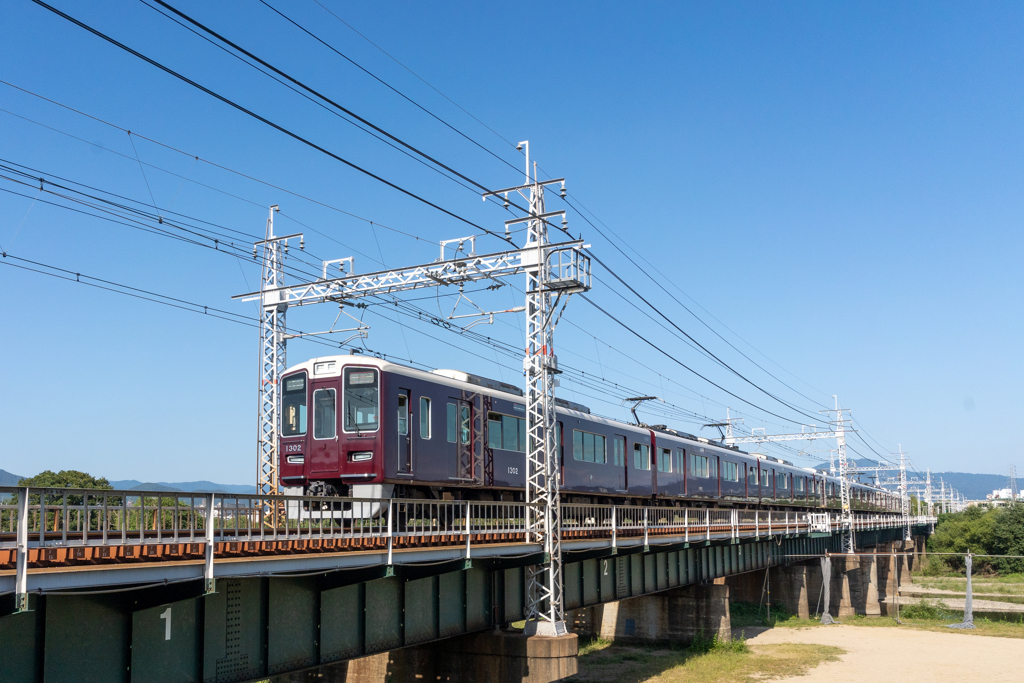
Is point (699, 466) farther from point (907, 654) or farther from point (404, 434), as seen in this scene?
point (404, 434)

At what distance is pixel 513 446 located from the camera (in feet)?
76.5

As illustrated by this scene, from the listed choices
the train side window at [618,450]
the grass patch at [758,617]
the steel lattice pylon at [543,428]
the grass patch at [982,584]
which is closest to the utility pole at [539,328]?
the steel lattice pylon at [543,428]

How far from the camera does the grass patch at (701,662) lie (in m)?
32.0

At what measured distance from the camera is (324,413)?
19578mm

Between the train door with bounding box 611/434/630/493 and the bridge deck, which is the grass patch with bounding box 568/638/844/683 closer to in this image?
the train door with bounding box 611/434/630/493

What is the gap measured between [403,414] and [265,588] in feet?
20.8

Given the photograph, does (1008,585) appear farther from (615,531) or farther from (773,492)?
(615,531)

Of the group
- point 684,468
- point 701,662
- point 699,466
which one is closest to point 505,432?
point 684,468

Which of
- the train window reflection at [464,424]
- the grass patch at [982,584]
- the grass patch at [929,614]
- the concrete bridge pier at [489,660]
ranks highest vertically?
the train window reflection at [464,424]

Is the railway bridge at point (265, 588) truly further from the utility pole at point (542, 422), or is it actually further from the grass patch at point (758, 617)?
the grass patch at point (758, 617)

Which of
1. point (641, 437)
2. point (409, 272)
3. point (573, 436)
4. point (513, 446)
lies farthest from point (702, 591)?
point (409, 272)

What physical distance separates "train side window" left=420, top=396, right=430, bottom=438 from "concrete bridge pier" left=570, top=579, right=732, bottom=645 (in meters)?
21.5

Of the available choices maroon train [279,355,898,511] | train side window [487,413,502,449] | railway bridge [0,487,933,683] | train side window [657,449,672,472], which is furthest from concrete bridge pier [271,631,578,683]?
train side window [657,449,672,472]

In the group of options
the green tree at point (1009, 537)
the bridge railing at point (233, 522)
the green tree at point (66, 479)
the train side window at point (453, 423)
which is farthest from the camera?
the green tree at point (1009, 537)
